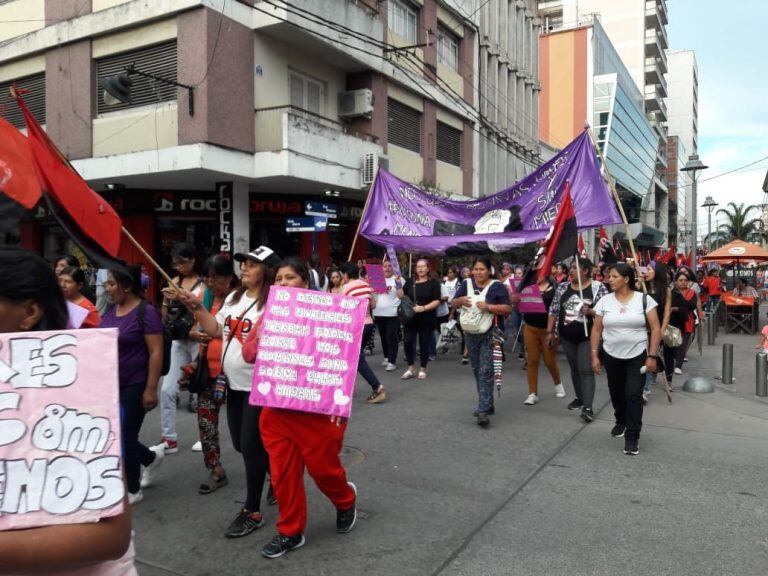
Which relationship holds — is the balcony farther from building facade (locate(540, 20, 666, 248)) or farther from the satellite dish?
building facade (locate(540, 20, 666, 248))

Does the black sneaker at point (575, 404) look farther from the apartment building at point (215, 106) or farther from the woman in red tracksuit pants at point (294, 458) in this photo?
the apartment building at point (215, 106)

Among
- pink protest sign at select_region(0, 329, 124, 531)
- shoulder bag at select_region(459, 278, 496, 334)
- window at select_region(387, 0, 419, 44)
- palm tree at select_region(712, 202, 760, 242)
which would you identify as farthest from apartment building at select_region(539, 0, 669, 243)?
pink protest sign at select_region(0, 329, 124, 531)

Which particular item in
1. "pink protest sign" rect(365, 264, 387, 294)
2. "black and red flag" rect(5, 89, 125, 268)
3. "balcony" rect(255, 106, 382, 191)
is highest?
"balcony" rect(255, 106, 382, 191)

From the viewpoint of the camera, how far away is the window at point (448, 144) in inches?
886

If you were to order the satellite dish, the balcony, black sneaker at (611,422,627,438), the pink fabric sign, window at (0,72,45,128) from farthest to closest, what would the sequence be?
window at (0,72,45,128) → the balcony → the satellite dish → the pink fabric sign → black sneaker at (611,422,627,438)

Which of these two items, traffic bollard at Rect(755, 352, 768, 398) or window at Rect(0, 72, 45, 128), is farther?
window at Rect(0, 72, 45, 128)

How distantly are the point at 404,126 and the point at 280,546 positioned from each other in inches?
705

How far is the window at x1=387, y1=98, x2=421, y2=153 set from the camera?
19516mm

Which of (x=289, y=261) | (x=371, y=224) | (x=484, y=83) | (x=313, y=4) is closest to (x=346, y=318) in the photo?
(x=289, y=261)

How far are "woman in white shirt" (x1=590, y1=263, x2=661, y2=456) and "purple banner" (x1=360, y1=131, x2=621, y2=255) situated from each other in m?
2.59

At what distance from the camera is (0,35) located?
1688 centimetres

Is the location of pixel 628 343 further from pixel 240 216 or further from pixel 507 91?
pixel 507 91

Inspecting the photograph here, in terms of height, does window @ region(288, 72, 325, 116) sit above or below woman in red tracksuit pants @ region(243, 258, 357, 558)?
above

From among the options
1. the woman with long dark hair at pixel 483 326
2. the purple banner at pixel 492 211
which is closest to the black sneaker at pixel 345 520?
the woman with long dark hair at pixel 483 326
